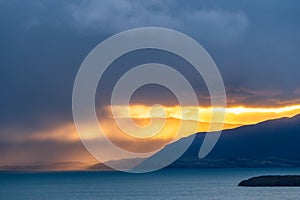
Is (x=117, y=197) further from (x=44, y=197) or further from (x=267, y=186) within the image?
(x=267, y=186)

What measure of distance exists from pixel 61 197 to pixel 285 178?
5855 cm

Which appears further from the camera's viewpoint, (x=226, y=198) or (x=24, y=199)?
(x=24, y=199)

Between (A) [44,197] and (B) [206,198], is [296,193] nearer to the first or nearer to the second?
(B) [206,198]

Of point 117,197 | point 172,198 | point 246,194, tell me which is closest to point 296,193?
point 246,194

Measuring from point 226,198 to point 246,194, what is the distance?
10390 mm

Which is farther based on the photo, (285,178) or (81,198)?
(285,178)

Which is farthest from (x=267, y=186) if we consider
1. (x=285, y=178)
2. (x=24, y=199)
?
(x=24, y=199)

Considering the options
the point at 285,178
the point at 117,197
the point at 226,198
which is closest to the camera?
the point at 226,198

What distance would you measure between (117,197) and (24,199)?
22443mm

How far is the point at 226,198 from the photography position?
150250mm

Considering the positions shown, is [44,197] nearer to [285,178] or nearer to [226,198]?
[226,198]

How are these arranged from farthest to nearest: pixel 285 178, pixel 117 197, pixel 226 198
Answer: pixel 285 178
pixel 117 197
pixel 226 198

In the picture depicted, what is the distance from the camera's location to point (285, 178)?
190 meters

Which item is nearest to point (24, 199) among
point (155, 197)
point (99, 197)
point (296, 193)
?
point (99, 197)
